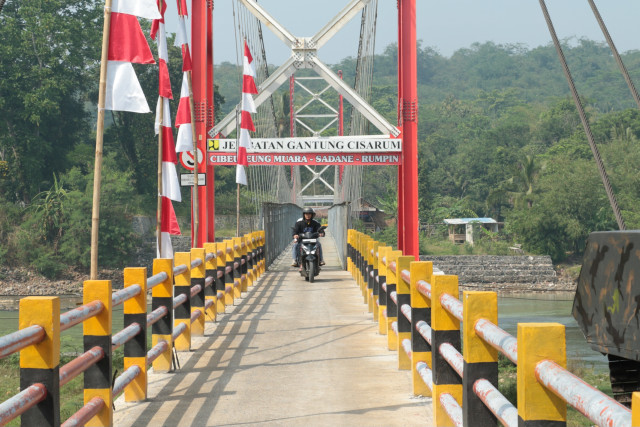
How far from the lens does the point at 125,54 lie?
830 cm

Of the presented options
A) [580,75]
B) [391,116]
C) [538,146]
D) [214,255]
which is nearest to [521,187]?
[538,146]

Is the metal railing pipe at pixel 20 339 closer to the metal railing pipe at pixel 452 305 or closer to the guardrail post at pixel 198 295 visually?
the metal railing pipe at pixel 452 305

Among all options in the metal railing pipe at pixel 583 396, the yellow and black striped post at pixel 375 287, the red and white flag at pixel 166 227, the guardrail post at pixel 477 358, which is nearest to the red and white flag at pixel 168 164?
the red and white flag at pixel 166 227

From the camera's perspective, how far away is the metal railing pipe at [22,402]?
3.26 metres

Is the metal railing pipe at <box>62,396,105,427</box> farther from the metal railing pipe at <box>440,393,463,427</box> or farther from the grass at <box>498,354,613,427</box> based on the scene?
the grass at <box>498,354,613,427</box>

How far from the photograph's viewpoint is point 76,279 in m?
58.2

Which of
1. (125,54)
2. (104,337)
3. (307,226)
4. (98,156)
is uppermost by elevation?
(125,54)

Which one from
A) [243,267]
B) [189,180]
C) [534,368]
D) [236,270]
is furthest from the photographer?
[243,267]

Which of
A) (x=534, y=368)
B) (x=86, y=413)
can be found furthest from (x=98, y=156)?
(x=534, y=368)

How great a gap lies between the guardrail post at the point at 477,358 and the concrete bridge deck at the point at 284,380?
1630 millimetres

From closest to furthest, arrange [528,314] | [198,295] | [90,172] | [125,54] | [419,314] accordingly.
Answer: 1. [419,314]
2. [125,54]
3. [198,295]
4. [528,314]
5. [90,172]

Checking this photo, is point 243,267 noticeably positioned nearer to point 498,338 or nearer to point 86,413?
point 86,413

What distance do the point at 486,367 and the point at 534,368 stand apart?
1.02 metres

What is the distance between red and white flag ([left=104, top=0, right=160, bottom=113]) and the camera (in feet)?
27.2
